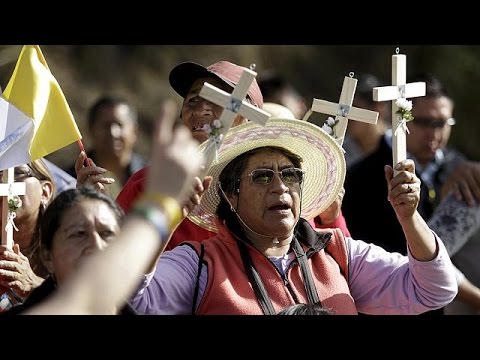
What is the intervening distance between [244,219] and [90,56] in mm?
10217

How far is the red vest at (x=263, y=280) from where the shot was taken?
423 cm

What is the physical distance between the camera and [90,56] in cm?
1446

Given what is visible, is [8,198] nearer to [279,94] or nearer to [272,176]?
[272,176]

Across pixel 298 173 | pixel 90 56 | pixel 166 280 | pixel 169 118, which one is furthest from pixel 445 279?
pixel 90 56

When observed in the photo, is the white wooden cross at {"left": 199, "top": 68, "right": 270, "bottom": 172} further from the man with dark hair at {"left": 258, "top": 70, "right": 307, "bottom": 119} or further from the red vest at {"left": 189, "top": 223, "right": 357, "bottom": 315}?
the man with dark hair at {"left": 258, "top": 70, "right": 307, "bottom": 119}

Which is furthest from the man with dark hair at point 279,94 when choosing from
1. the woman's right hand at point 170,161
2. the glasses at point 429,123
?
the woman's right hand at point 170,161

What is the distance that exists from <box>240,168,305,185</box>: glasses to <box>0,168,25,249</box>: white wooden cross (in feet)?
3.06

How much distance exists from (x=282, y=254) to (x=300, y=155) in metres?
0.40

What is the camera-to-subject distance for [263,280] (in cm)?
434

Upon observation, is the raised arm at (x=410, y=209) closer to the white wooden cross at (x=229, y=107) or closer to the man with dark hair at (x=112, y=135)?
the white wooden cross at (x=229, y=107)

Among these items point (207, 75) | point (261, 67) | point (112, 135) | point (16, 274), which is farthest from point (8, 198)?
point (261, 67)

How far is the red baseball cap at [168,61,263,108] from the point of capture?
4.86 meters

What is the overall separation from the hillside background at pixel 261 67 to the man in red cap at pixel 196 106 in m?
8.13
